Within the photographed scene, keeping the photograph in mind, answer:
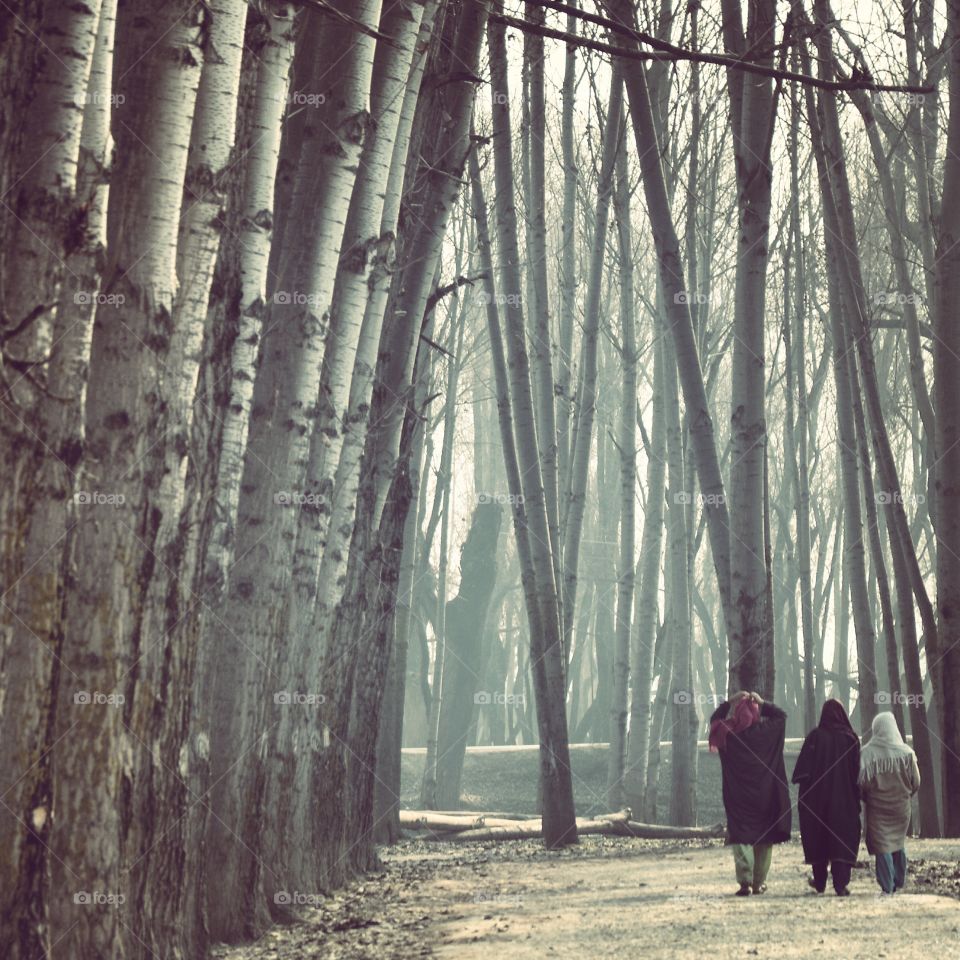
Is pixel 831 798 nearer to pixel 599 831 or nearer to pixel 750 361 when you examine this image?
pixel 750 361

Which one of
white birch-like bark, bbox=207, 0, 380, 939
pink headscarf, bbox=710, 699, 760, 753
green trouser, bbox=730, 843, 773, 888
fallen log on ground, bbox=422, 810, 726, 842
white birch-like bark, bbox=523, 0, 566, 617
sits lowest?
fallen log on ground, bbox=422, 810, 726, 842

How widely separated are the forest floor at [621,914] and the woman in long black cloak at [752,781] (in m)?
0.27

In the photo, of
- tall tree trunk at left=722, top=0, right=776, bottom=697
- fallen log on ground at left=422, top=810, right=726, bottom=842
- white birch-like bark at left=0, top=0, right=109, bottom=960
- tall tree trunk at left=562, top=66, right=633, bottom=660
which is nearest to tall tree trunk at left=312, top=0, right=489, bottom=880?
tall tree trunk at left=722, top=0, right=776, bottom=697

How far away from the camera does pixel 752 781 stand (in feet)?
29.7

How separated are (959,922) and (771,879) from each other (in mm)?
3230

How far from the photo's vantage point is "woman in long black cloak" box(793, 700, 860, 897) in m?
8.69

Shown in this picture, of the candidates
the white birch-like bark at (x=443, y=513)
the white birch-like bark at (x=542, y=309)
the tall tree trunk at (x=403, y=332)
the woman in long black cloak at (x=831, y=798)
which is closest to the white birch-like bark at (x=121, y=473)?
the tall tree trunk at (x=403, y=332)

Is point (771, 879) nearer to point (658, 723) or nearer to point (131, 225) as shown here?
point (131, 225)

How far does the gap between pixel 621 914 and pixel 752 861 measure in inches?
70.2

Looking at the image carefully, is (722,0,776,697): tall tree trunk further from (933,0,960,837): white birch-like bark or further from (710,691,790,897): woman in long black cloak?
(933,0,960,837): white birch-like bark

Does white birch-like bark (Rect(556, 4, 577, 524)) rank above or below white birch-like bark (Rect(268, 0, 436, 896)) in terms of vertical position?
above

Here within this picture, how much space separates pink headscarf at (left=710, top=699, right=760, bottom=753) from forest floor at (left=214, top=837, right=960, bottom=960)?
3.26 ft

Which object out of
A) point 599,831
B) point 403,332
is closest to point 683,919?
point 403,332

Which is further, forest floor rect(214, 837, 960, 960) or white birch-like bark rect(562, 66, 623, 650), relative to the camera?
white birch-like bark rect(562, 66, 623, 650)
